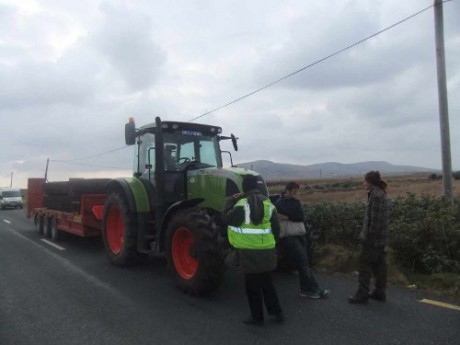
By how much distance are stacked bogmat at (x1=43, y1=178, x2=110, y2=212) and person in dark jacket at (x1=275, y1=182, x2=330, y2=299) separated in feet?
22.6

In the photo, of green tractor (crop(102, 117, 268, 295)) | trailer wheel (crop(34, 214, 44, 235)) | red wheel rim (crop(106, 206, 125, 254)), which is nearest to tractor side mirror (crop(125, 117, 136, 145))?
green tractor (crop(102, 117, 268, 295))

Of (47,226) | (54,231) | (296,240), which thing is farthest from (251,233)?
(47,226)

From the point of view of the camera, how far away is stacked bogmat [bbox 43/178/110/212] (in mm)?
13039

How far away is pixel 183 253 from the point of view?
754 cm

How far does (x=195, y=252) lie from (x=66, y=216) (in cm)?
749

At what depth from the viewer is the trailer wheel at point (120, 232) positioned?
9133mm

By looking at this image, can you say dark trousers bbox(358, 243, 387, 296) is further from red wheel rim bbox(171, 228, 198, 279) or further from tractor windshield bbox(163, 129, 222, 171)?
tractor windshield bbox(163, 129, 222, 171)

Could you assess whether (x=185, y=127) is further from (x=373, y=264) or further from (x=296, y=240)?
(x=373, y=264)

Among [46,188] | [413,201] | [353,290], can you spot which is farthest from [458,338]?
[46,188]

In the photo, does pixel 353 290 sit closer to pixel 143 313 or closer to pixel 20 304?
pixel 143 313

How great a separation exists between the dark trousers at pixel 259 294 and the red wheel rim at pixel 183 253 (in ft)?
5.75

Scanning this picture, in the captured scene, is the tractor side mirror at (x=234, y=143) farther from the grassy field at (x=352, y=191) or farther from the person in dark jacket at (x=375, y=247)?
the person in dark jacket at (x=375, y=247)

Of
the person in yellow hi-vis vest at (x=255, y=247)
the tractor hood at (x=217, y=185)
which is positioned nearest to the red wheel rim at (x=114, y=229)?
the tractor hood at (x=217, y=185)

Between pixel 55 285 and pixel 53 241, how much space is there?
6808 millimetres
